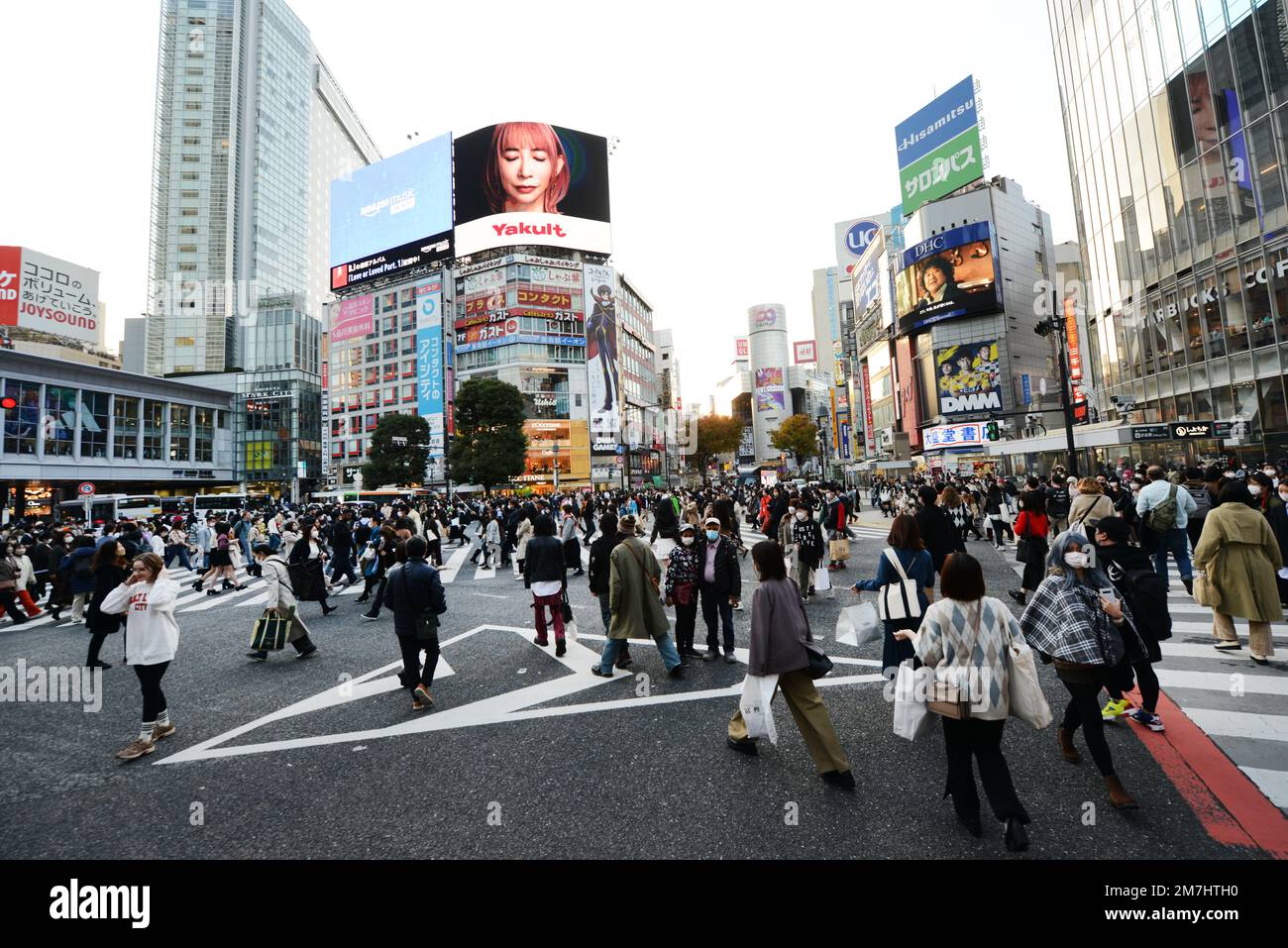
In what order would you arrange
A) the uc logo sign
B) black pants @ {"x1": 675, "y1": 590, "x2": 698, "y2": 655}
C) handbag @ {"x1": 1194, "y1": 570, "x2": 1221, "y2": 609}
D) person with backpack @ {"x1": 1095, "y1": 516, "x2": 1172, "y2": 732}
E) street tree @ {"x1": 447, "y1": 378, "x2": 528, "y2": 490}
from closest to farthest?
person with backpack @ {"x1": 1095, "y1": 516, "x2": 1172, "y2": 732} → handbag @ {"x1": 1194, "y1": 570, "x2": 1221, "y2": 609} → black pants @ {"x1": 675, "y1": 590, "x2": 698, "y2": 655} → street tree @ {"x1": 447, "y1": 378, "x2": 528, "y2": 490} → the uc logo sign

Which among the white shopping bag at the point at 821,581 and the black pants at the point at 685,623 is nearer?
the black pants at the point at 685,623

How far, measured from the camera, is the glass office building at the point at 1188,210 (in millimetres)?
19625

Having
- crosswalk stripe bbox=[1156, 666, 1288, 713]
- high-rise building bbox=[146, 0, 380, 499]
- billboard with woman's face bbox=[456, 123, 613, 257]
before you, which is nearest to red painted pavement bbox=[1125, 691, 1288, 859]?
crosswalk stripe bbox=[1156, 666, 1288, 713]

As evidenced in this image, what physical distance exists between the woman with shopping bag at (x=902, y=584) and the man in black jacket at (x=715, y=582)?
1735 millimetres

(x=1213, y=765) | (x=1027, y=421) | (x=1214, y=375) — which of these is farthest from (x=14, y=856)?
(x=1027, y=421)

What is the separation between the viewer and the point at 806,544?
375 inches

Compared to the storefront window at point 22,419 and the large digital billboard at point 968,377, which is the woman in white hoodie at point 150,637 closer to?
the storefront window at point 22,419

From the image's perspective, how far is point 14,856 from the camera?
11.4ft

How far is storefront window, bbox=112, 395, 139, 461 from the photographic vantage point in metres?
46.7

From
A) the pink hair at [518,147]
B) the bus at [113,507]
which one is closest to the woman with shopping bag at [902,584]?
the bus at [113,507]

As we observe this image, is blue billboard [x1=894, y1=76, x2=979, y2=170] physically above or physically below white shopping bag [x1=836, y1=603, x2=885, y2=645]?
above

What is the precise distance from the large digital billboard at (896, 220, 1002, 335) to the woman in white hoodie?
57705 mm

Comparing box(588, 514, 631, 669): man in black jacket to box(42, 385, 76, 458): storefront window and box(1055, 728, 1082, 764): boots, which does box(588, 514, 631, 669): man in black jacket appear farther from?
box(42, 385, 76, 458): storefront window

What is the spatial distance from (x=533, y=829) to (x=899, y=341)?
62.7 metres
